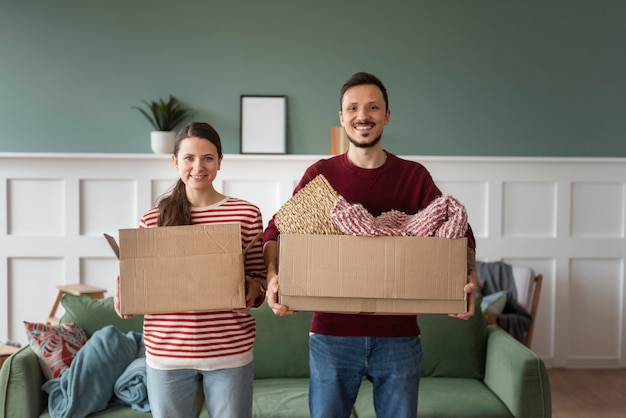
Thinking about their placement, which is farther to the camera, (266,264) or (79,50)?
(79,50)

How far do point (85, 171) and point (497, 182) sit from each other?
2.62 metres

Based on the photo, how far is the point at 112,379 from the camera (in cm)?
236

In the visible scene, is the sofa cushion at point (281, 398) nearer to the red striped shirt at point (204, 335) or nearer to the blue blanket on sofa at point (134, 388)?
the blue blanket on sofa at point (134, 388)

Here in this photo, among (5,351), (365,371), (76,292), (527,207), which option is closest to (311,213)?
(365,371)

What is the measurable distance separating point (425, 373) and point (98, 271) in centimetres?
222

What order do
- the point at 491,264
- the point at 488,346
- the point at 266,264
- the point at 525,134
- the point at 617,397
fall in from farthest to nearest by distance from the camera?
the point at 525,134
the point at 491,264
the point at 617,397
the point at 488,346
the point at 266,264

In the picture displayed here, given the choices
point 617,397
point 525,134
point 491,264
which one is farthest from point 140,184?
point 617,397

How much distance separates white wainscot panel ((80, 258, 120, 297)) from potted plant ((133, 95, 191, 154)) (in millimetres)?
768

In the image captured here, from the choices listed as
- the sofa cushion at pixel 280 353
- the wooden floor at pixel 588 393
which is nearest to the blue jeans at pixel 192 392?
the sofa cushion at pixel 280 353

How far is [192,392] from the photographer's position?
1.59 m

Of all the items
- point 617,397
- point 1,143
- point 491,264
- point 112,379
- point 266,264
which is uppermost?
point 1,143

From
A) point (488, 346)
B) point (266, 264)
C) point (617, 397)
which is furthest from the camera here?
point (617, 397)

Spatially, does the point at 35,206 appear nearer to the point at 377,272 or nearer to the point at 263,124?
the point at 263,124

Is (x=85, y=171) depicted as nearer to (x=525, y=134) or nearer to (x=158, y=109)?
(x=158, y=109)
